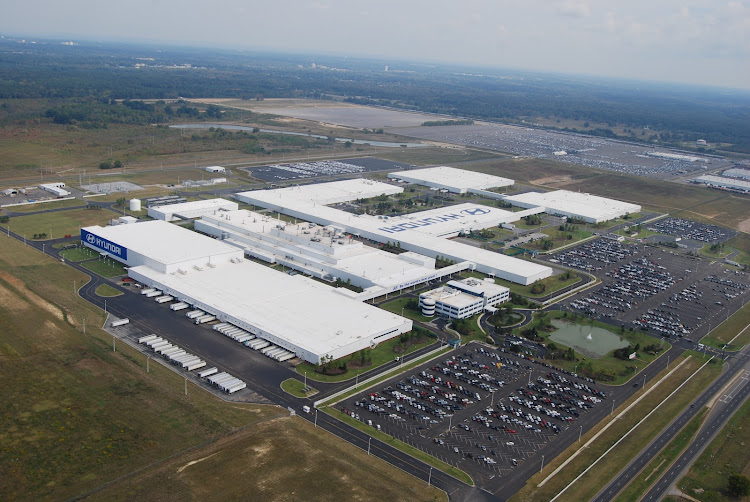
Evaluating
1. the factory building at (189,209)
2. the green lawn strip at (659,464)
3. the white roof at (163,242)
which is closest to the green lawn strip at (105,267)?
the white roof at (163,242)

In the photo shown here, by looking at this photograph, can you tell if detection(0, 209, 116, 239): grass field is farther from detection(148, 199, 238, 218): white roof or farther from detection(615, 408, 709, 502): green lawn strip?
detection(615, 408, 709, 502): green lawn strip

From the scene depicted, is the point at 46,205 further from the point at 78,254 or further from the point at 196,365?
the point at 196,365

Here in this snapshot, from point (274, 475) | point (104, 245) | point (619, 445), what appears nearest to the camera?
point (274, 475)

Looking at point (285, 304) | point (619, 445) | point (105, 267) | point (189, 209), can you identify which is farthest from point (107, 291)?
point (619, 445)

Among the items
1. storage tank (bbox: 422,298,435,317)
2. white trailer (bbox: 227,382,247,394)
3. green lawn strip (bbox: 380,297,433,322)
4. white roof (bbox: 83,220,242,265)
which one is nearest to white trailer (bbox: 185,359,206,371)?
white trailer (bbox: 227,382,247,394)

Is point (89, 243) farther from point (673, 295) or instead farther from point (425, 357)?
point (673, 295)

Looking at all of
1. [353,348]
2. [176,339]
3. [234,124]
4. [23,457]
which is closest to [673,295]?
[353,348]
